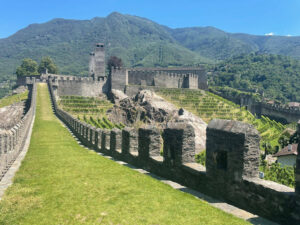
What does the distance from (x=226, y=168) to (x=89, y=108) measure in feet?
157

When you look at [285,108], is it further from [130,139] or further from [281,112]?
[130,139]

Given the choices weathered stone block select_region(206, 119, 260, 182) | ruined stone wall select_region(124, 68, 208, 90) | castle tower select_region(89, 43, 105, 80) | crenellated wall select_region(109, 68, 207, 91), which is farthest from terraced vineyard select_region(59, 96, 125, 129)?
weathered stone block select_region(206, 119, 260, 182)

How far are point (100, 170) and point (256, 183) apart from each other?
580cm

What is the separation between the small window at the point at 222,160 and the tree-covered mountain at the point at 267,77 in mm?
144273

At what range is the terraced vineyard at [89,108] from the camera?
4641 cm

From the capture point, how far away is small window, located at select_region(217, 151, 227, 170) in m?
7.02

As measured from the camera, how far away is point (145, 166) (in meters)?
10.8

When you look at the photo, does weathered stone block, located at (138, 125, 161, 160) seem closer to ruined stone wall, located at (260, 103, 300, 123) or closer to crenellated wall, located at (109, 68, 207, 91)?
crenellated wall, located at (109, 68, 207, 91)

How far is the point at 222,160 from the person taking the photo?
7.11 m

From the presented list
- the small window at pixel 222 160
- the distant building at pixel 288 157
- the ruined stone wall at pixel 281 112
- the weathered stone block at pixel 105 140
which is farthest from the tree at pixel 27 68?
the small window at pixel 222 160

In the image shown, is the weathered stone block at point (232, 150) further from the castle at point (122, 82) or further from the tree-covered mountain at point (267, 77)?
the tree-covered mountain at point (267, 77)

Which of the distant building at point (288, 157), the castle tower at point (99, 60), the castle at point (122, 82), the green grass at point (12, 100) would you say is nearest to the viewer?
Answer: the distant building at point (288, 157)

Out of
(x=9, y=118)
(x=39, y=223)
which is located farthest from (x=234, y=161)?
(x=9, y=118)

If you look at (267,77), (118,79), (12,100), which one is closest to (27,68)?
(12,100)
